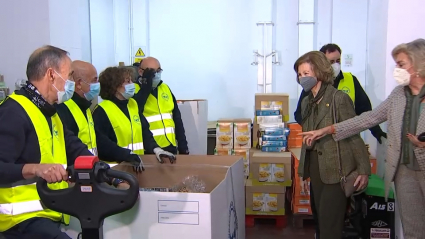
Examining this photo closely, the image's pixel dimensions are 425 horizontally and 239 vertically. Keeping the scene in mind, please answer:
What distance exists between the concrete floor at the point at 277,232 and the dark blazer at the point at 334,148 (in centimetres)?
147

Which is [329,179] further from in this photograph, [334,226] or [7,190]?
[7,190]

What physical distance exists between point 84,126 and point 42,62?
70 cm

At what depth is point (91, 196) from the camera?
126 cm

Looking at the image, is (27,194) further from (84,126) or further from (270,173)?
(270,173)

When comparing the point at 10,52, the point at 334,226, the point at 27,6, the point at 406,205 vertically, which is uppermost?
the point at 27,6

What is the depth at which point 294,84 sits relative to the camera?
17.3 ft

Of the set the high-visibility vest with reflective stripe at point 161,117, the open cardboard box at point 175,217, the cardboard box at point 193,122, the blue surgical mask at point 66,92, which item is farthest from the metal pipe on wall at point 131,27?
the open cardboard box at point 175,217

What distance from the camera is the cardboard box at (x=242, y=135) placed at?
432 cm

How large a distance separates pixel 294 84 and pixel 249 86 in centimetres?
60

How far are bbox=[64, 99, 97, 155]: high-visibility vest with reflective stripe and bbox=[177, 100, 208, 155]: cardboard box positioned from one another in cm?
198

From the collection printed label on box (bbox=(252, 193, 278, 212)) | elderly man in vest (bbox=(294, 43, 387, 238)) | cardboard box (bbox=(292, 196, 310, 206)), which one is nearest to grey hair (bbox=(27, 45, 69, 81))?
elderly man in vest (bbox=(294, 43, 387, 238))

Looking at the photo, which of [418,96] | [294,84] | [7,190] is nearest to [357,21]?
[294,84]

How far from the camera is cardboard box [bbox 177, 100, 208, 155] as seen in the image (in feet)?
14.4

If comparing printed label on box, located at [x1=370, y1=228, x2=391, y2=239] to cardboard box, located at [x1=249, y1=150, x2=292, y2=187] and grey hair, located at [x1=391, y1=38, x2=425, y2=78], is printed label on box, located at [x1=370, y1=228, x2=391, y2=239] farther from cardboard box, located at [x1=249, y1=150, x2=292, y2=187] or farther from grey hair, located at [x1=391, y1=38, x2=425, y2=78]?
grey hair, located at [x1=391, y1=38, x2=425, y2=78]
